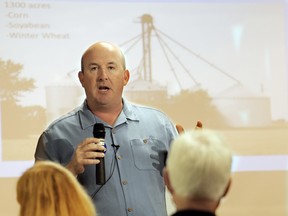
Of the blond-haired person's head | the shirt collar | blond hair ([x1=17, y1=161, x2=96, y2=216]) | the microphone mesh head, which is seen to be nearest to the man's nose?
the shirt collar

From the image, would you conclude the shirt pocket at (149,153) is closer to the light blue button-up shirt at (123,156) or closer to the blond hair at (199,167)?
the light blue button-up shirt at (123,156)

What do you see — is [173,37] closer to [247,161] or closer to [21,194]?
[247,161]

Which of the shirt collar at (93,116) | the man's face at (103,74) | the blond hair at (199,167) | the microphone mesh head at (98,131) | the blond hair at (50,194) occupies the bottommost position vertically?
the blond hair at (50,194)

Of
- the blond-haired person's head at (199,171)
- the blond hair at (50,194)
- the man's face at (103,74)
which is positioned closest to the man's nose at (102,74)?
the man's face at (103,74)

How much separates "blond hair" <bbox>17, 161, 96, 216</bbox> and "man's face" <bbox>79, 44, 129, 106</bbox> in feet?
3.27

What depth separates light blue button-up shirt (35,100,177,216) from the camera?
113 inches

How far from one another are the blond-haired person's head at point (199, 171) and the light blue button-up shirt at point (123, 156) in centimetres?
117

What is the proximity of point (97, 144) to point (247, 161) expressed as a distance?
183cm

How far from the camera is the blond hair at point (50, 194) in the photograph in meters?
1.94

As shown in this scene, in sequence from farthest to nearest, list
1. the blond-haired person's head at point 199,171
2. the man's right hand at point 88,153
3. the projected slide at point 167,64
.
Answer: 1. the projected slide at point 167,64
2. the man's right hand at point 88,153
3. the blond-haired person's head at point 199,171

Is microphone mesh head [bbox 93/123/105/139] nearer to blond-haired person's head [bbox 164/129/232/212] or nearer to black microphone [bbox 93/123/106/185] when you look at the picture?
black microphone [bbox 93/123/106/185]

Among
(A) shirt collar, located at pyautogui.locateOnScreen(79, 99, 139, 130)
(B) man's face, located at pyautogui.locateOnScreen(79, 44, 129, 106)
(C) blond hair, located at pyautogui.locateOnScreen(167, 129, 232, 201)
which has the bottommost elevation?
(C) blond hair, located at pyautogui.locateOnScreen(167, 129, 232, 201)

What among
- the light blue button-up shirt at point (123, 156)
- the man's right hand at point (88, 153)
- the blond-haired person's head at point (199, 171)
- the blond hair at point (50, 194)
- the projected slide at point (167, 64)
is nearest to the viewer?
the blond-haired person's head at point (199, 171)

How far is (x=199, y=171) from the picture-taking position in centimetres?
168
